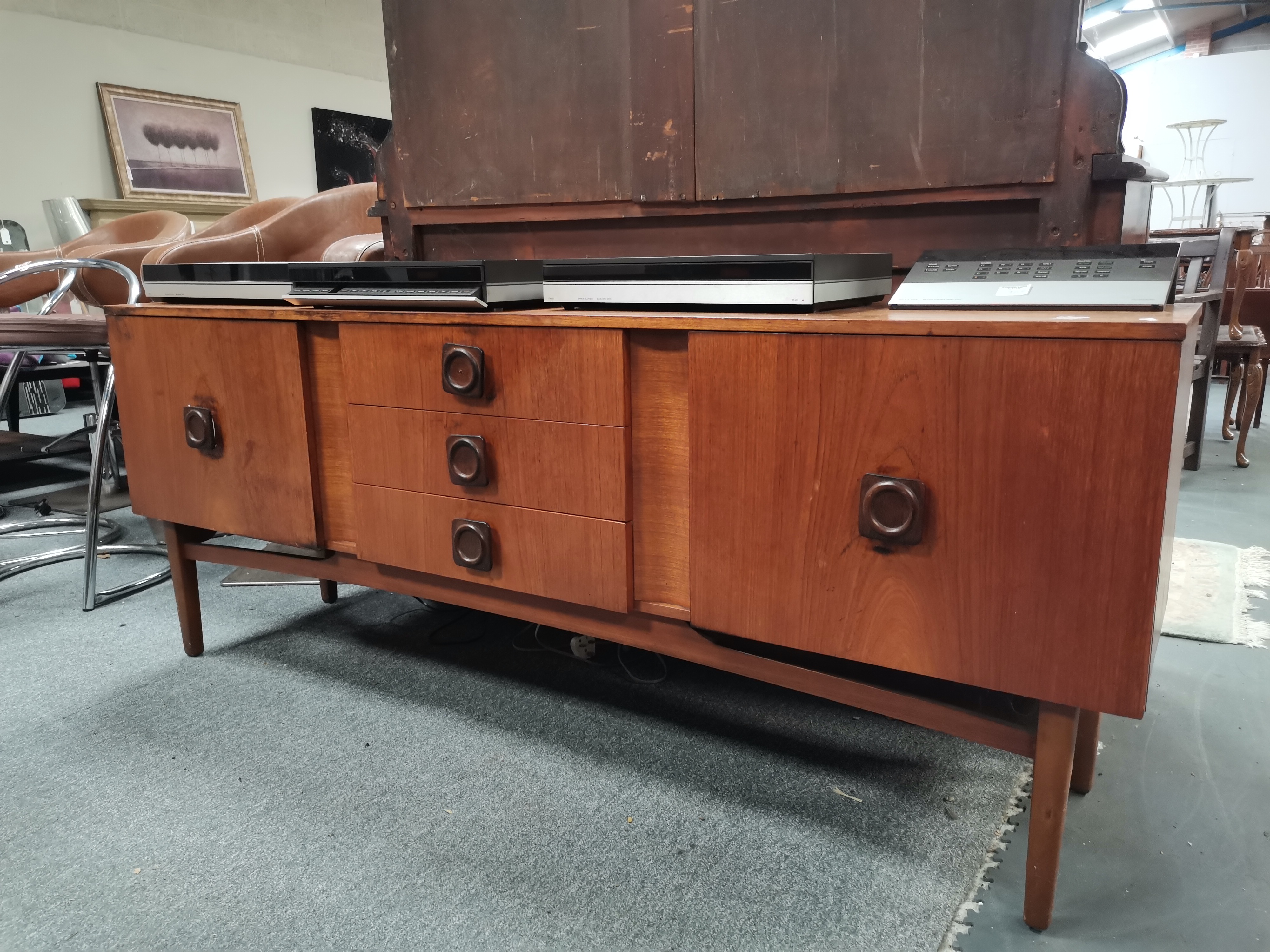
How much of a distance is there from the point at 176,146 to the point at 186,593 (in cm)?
403

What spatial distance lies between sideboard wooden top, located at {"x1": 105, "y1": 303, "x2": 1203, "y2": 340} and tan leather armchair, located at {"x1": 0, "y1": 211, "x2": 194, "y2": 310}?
200 centimetres

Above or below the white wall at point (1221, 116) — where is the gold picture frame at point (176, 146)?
below

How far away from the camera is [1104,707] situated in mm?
784

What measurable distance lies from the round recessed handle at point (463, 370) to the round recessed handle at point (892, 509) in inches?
19.7

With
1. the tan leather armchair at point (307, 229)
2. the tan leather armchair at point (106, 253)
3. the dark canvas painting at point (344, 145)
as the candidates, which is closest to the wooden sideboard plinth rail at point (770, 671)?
the tan leather armchair at point (307, 229)

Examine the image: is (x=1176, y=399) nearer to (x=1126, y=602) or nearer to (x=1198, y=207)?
(x=1126, y=602)

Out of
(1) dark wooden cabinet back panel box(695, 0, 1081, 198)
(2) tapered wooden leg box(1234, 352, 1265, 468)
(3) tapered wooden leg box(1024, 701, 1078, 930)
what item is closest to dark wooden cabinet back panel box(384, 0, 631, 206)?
(1) dark wooden cabinet back panel box(695, 0, 1081, 198)

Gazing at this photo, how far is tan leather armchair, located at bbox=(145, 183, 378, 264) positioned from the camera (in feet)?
7.68

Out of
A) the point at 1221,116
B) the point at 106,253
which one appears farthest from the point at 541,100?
the point at 1221,116

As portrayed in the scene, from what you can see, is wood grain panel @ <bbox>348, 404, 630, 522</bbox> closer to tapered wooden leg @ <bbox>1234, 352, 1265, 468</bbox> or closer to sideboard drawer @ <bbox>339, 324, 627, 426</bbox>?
sideboard drawer @ <bbox>339, 324, 627, 426</bbox>

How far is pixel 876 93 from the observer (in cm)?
120

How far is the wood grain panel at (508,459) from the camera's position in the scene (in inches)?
41.0

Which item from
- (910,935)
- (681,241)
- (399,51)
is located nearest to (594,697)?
(910,935)

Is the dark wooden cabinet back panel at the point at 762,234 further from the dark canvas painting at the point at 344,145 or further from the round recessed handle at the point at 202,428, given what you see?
the dark canvas painting at the point at 344,145
